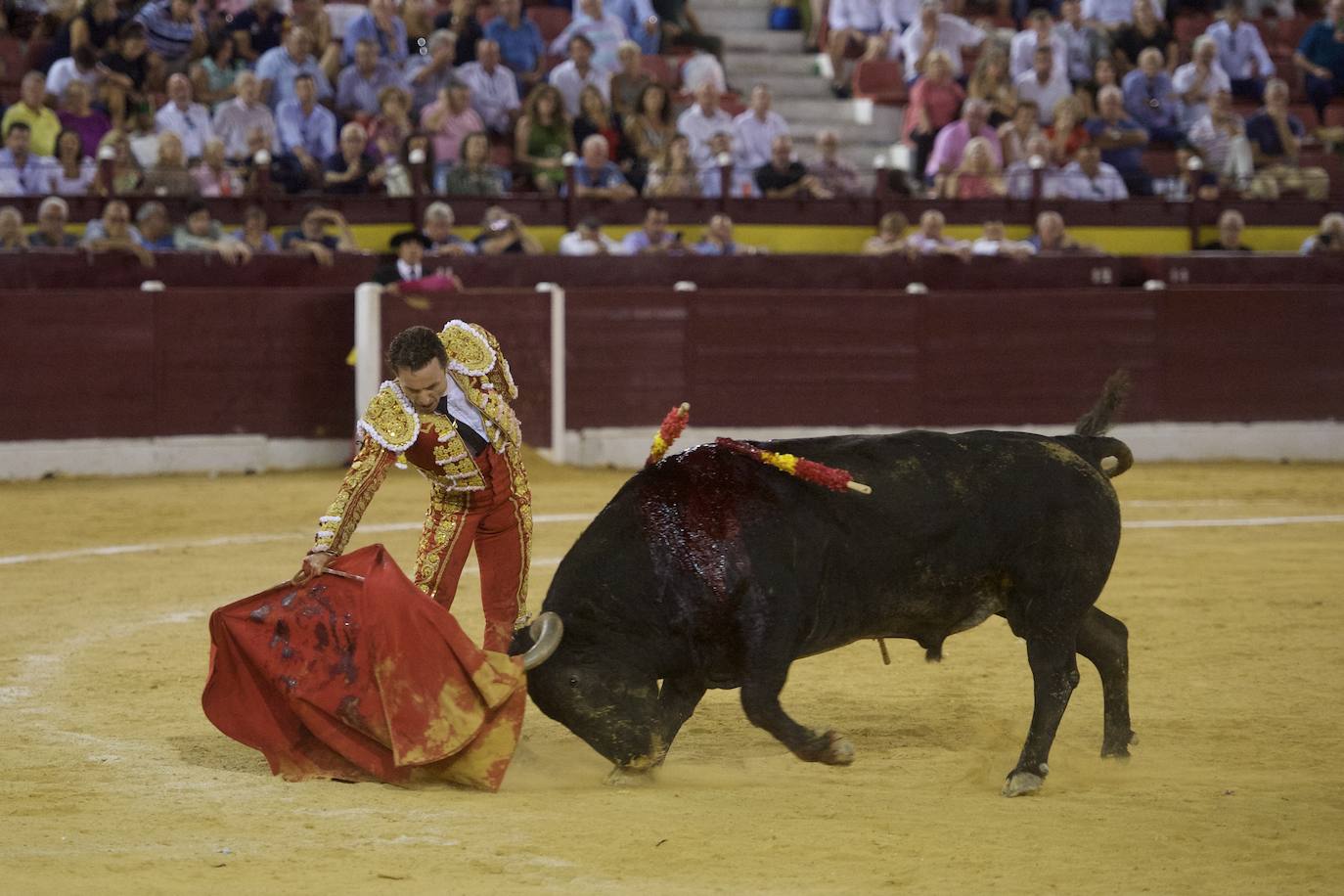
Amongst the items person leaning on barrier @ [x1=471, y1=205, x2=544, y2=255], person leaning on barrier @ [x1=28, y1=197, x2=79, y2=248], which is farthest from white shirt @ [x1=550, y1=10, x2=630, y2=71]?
person leaning on barrier @ [x1=28, y1=197, x2=79, y2=248]

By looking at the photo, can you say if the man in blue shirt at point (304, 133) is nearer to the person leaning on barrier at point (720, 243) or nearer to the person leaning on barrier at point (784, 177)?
the person leaning on barrier at point (720, 243)

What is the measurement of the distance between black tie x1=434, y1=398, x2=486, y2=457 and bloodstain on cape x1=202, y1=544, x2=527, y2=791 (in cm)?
40

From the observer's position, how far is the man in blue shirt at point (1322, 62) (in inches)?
605

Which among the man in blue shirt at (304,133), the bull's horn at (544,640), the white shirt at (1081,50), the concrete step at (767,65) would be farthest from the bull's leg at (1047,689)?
the white shirt at (1081,50)

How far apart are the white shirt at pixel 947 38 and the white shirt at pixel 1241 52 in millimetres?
2035

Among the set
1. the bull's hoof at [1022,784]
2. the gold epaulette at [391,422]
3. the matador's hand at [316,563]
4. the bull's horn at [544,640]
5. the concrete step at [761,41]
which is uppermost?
the concrete step at [761,41]

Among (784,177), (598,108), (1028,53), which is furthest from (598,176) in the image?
(1028,53)

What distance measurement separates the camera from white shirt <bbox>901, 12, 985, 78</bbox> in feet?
47.8

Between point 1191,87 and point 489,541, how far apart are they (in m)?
11.0

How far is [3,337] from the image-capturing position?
11.0 m

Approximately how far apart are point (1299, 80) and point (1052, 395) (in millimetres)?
4770

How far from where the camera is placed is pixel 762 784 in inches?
190

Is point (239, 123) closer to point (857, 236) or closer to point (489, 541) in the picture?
point (857, 236)

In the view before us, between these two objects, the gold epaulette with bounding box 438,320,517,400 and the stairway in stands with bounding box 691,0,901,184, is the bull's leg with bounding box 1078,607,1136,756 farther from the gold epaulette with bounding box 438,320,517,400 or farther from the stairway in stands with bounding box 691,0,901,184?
the stairway in stands with bounding box 691,0,901,184
